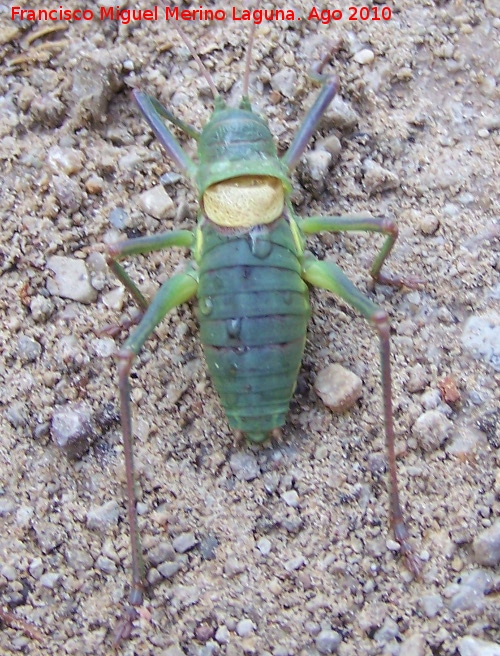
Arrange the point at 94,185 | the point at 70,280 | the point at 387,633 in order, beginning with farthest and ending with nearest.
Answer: the point at 94,185, the point at 70,280, the point at 387,633

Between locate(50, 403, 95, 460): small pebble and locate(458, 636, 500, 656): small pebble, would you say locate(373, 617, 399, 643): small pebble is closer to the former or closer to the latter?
locate(458, 636, 500, 656): small pebble

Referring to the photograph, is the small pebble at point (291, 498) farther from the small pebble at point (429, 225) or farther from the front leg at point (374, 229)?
the small pebble at point (429, 225)

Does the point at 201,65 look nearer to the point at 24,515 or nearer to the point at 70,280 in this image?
the point at 70,280

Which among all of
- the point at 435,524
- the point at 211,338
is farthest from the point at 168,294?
the point at 435,524

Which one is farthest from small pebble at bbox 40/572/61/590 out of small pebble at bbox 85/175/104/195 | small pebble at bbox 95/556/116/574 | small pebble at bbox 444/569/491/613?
small pebble at bbox 85/175/104/195

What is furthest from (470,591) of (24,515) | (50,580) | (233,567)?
(24,515)
